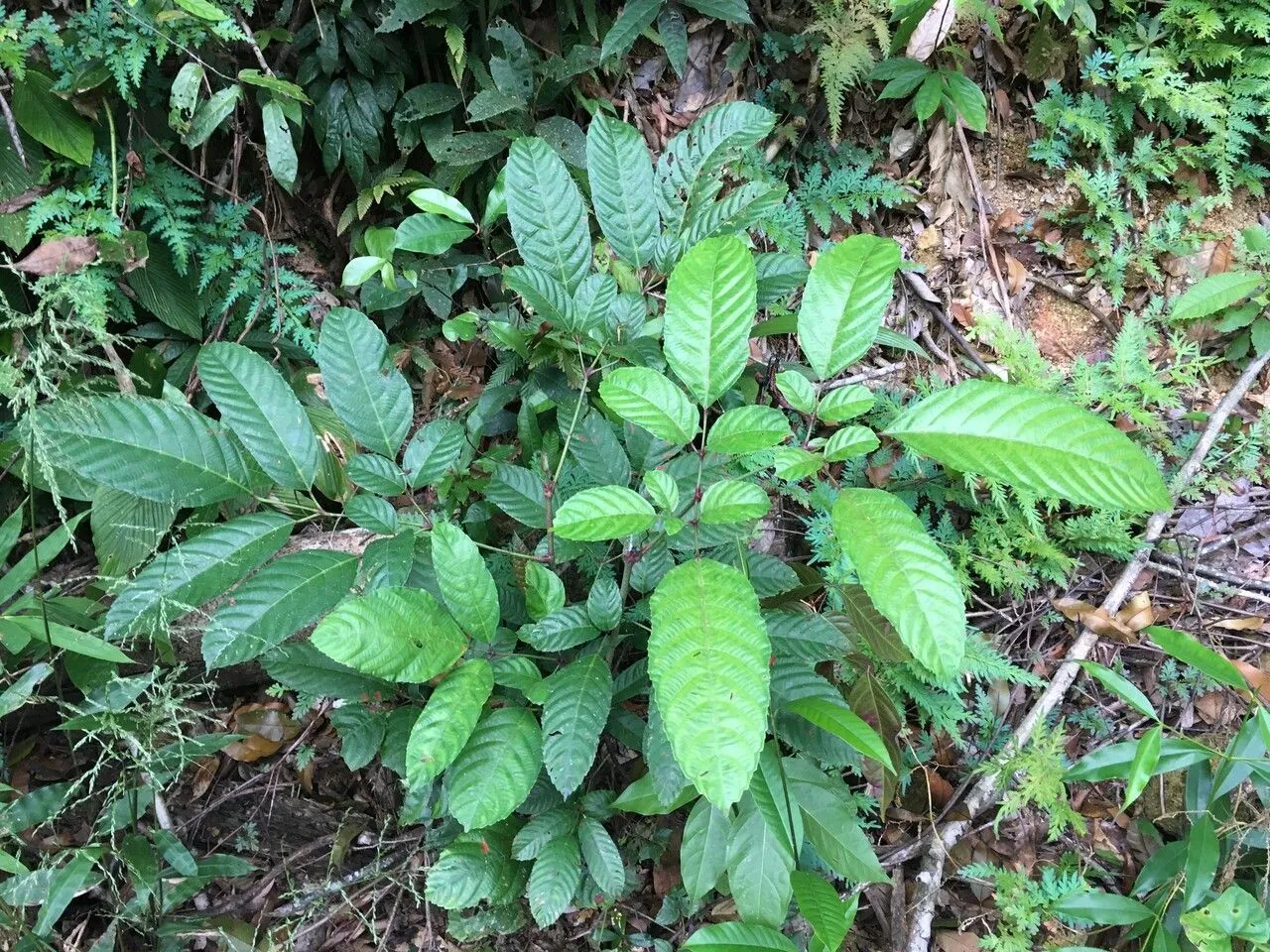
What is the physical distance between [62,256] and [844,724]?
Result: 2.39m

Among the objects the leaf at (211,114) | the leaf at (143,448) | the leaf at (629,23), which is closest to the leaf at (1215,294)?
the leaf at (629,23)

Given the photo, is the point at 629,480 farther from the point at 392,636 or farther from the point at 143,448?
the point at 143,448

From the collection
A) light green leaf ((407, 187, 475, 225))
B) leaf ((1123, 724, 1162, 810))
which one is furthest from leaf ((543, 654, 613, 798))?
light green leaf ((407, 187, 475, 225))

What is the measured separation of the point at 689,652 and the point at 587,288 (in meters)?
0.78

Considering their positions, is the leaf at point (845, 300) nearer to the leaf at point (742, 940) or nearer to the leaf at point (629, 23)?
the leaf at point (742, 940)

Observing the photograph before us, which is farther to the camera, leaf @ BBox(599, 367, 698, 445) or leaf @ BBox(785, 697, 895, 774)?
leaf @ BBox(785, 697, 895, 774)

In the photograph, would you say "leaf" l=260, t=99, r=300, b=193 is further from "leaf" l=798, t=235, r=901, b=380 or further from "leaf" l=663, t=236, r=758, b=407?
"leaf" l=798, t=235, r=901, b=380

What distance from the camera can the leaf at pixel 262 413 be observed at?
1349 mm

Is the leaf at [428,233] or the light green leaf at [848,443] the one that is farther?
the leaf at [428,233]

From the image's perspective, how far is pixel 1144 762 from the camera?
63.5 inches

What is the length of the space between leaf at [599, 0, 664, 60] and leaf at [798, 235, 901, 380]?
1.57 m

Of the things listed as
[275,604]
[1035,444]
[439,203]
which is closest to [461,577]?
[275,604]

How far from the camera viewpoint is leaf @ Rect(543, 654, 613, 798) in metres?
1.31

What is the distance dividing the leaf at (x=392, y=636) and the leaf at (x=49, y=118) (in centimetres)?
186
